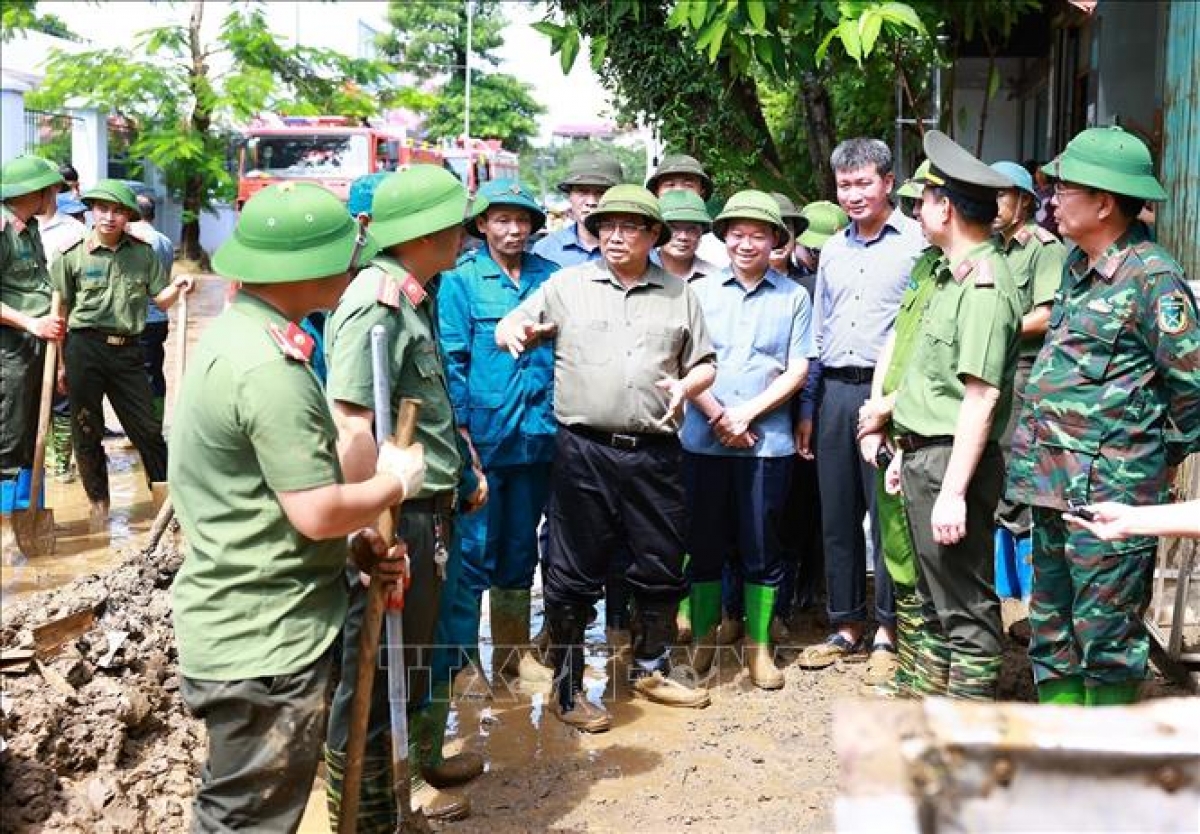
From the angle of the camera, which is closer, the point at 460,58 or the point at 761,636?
the point at 761,636

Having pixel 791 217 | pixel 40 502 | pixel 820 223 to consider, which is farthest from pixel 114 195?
pixel 820 223

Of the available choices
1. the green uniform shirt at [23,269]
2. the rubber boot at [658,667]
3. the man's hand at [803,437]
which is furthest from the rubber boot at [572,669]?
the green uniform shirt at [23,269]

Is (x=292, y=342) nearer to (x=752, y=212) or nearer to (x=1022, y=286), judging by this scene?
(x=752, y=212)

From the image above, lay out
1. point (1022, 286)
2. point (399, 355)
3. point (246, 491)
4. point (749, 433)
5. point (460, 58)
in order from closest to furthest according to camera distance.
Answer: point (246, 491)
point (399, 355)
point (1022, 286)
point (749, 433)
point (460, 58)

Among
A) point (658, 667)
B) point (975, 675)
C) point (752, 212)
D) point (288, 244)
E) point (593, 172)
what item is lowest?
point (658, 667)

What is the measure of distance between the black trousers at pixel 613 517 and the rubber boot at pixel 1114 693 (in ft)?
5.55

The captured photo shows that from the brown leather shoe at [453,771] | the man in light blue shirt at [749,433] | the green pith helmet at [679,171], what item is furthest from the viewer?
the green pith helmet at [679,171]

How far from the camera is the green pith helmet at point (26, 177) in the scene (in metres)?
7.52

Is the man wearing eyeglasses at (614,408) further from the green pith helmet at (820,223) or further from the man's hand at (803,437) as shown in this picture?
the green pith helmet at (820,223)

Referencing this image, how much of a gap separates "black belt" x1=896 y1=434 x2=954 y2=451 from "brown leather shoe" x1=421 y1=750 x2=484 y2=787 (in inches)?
75.7

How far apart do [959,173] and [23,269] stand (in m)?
5.48

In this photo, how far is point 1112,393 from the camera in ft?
12.9

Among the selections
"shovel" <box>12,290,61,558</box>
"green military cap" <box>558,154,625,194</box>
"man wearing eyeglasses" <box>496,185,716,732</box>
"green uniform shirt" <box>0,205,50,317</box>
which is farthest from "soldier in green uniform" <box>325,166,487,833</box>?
"green uniform shirt" <box>0,205,50,317</box>

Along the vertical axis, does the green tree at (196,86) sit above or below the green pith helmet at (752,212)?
above
